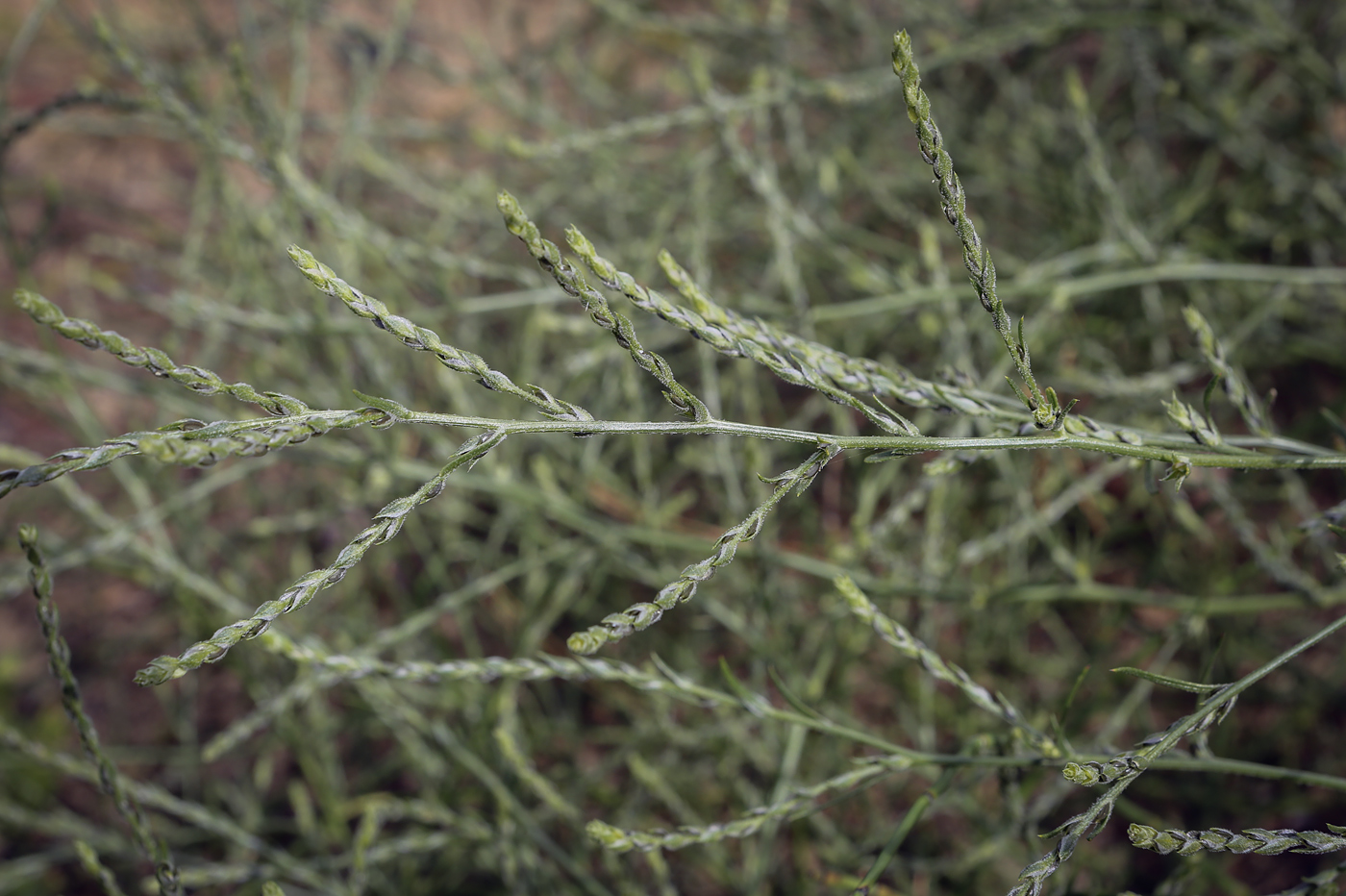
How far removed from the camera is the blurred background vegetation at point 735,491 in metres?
1.53

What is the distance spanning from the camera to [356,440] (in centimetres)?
203

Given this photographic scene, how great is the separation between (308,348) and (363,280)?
263 millimetres

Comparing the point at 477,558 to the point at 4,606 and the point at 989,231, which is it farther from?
the point at 4,606

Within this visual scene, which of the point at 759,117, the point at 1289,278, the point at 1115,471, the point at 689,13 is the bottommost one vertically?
the point at 1115,471

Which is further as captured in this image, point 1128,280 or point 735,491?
point 735,491

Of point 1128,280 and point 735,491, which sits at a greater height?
point 1128,280

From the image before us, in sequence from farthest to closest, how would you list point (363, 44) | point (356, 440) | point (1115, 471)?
point (363, 44), point (356, 440), point (1115, 471)

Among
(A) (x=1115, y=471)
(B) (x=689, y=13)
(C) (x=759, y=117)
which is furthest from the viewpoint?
(B) (x=689, y=13)

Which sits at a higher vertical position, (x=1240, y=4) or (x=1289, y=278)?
(x=1240, y=4)

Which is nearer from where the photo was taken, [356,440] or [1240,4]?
[1240,4]

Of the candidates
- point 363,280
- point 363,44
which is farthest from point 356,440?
point 363,44

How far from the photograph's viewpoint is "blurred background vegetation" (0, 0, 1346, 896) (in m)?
1.53

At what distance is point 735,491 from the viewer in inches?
65.1

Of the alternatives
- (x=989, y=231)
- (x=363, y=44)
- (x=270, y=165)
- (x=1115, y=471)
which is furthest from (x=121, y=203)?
(x=1115, y=471)
